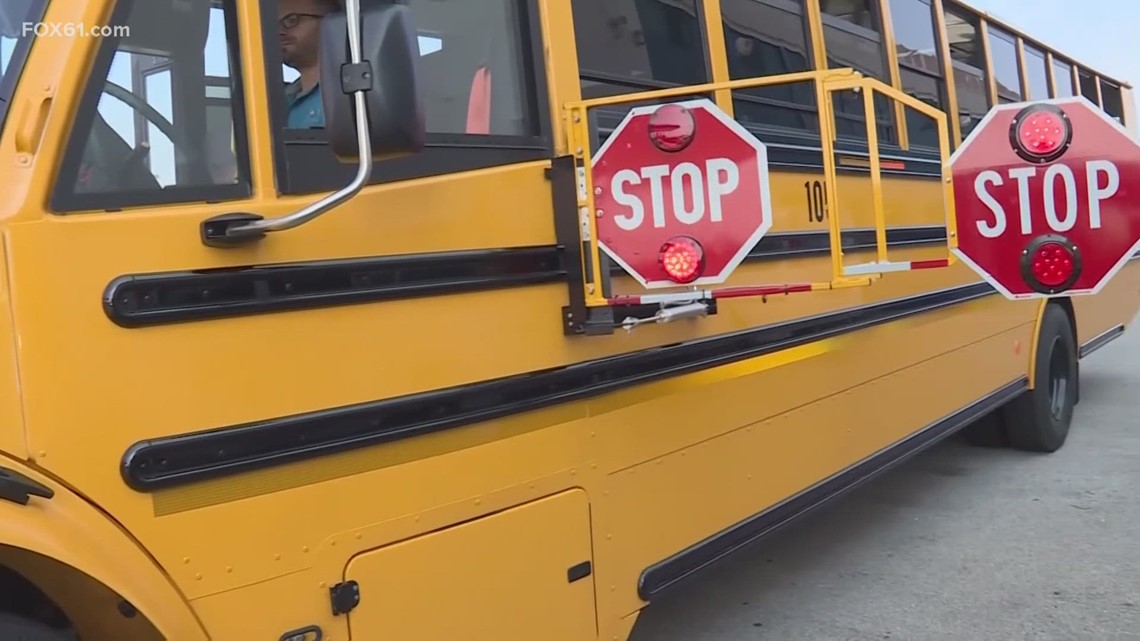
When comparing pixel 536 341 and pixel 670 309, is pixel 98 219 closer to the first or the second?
pixel 536 341

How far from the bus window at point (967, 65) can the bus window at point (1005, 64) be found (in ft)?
0.71

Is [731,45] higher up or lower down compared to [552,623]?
higher up

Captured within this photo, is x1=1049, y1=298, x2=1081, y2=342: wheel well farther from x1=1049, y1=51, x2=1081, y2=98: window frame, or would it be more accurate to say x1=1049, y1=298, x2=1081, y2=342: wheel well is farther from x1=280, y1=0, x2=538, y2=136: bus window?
x1=280, y1=0, x2=538, y2=136: bus window

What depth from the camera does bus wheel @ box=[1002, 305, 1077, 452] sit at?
5.88 meters

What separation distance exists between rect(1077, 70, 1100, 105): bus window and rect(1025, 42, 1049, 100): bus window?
0.95 metres

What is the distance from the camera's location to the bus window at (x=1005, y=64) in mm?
5676

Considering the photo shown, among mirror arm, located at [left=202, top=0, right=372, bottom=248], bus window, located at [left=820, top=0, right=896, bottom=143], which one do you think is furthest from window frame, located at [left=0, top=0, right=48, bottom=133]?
bus window, located at [left=820, top=0, right=896, bottom=143]

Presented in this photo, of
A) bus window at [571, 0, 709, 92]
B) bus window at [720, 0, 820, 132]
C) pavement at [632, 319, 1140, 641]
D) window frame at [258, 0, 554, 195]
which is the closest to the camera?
window frame at [258, 0, 554, 195]

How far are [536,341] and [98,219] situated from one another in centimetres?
105

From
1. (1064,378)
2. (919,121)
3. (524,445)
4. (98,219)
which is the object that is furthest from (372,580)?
(1064,378)

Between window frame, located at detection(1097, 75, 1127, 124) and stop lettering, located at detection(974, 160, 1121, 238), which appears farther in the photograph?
window frame, located at detection(1097, 75, 1127, 124)

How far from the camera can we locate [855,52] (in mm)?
4074

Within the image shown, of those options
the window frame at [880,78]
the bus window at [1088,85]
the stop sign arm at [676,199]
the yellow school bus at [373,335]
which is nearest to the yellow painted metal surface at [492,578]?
the yellow school bus at [373,335]

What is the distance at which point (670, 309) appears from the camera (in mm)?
Result: 2564
